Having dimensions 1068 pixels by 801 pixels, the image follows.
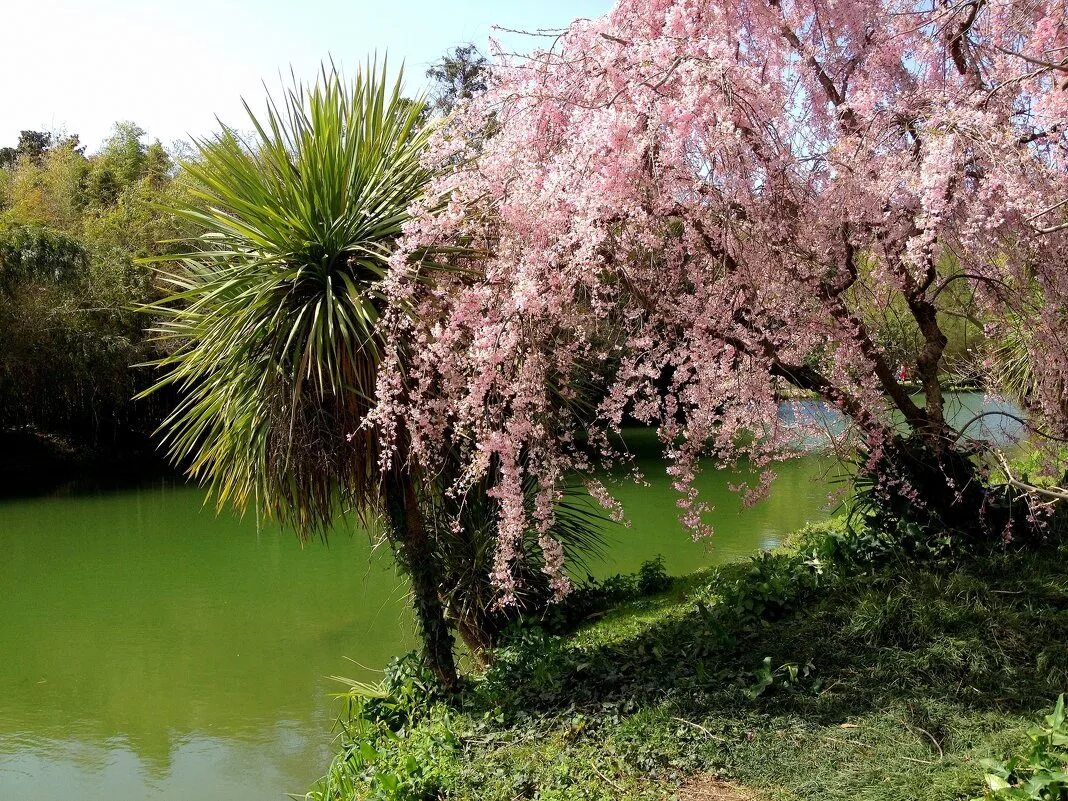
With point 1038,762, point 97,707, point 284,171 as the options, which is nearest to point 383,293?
point 284,171

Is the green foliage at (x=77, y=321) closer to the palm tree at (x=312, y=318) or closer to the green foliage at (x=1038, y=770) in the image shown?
the palm tree at (x=312, y=318)

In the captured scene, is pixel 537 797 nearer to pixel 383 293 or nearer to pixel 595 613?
pixel 383 293

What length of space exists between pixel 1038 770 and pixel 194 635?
20.1 feet

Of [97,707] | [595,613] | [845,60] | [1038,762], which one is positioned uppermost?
[845,60]

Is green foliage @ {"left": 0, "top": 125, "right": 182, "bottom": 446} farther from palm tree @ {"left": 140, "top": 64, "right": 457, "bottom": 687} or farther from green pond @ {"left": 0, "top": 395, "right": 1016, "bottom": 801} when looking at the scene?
palm tree @ {"left": 140, "top": 64, "right": 457, "bottom": 687}

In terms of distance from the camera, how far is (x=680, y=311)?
12.3 ft

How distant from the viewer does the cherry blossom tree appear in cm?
316

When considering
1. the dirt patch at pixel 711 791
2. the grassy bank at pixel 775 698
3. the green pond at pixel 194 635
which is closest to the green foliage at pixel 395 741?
the grassy bank at pixel 775 698

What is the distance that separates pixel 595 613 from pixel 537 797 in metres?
2.59

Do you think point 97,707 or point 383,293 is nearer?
point 383,293

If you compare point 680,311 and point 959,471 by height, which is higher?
point 680,311

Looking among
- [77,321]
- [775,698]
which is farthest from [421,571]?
[77,321]

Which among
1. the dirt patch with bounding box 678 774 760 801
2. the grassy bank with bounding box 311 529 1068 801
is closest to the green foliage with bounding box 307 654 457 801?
the grassy bank with bounding box 311 529 1068 801

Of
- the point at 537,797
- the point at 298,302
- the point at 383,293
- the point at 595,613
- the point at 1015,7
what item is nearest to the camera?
the point at 537,797
